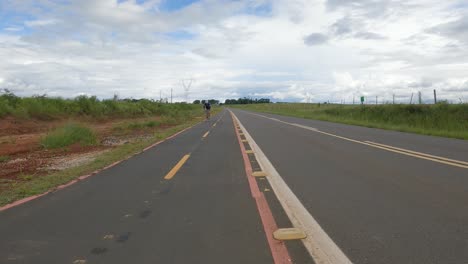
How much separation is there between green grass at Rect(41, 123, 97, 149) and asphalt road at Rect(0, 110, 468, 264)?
7.03m

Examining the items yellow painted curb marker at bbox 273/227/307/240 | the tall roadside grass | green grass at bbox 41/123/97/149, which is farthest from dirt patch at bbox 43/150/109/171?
the tall roadside grass

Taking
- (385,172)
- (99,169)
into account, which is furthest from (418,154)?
(99,169)

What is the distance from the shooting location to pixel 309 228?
14.7 feet

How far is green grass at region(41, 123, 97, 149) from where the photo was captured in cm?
1462

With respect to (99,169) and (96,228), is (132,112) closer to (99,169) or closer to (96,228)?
(99,169)

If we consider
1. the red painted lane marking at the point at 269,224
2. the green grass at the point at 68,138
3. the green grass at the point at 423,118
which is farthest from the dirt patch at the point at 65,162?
the green grass at the point at 423,118

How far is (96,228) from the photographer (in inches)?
183

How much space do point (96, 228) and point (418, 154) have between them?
28.4 feet

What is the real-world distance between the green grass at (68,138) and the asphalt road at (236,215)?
7026 millimetres

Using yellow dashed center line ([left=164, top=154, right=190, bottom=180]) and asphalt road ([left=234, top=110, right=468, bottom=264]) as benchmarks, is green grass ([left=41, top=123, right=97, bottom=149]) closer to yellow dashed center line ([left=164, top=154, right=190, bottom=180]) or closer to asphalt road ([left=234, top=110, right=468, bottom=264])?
yellow dashed center line ([left=164, top=154, right=190, bottom=180])

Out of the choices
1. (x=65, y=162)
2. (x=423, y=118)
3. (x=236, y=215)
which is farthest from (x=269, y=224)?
(x=423, y=118)

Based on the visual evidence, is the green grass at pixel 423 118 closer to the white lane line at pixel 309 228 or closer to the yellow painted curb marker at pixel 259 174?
the yellow painted curb marker at pixel 259 174

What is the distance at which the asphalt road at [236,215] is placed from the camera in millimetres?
3842

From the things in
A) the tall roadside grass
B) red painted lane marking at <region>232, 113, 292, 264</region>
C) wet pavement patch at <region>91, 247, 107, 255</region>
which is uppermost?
the tall roadside grass
